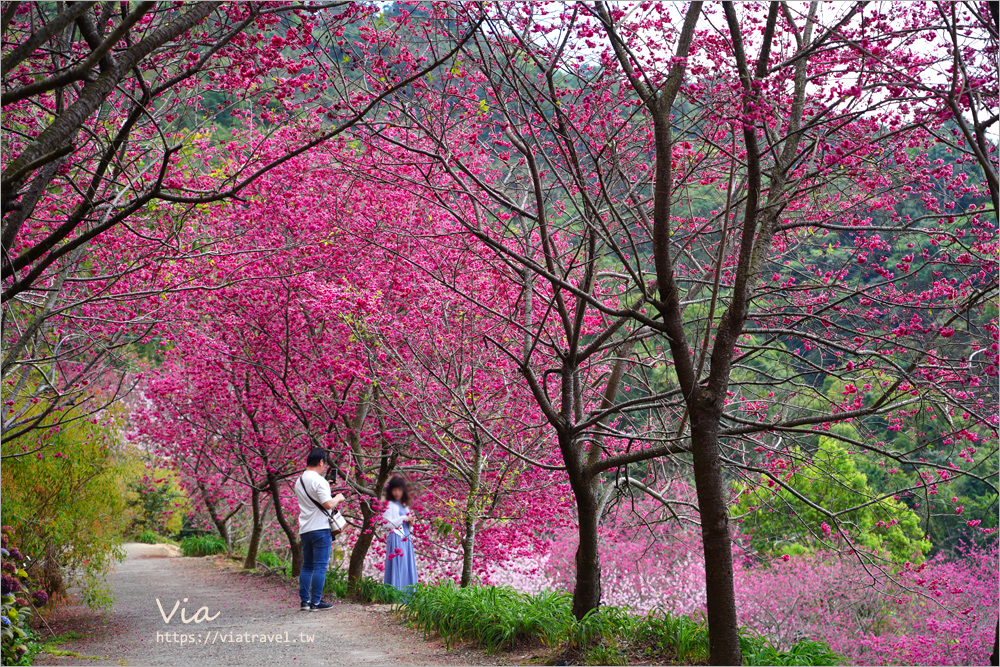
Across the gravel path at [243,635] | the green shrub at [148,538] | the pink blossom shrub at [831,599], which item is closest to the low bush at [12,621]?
the gravel path at [243,635]

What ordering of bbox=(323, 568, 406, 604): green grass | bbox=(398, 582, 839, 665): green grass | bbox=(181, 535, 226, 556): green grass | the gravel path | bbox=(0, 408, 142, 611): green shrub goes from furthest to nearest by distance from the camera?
bbox=(181, 535, 226, 556): green grass → bbox=(323, 568, 406, 604): green grass → bbox=(0, 408, 142, 611): green shrub → the gravel path → bbox=(398, 582, 839, 665): green grass

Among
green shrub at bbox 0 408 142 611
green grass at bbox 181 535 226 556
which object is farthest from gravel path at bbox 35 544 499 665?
green grass at bbox 181 535 226 556

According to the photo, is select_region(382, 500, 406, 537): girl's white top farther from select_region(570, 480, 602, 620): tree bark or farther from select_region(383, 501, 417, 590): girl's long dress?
select_region(570, 480, 602, 620): tree bark

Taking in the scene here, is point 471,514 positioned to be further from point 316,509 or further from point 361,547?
point 361,547

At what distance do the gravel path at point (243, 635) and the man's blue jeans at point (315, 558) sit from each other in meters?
0.23

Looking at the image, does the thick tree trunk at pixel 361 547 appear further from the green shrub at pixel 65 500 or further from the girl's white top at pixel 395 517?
the green shrub at pixel 65 500

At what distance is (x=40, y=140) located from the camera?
2.95 metres

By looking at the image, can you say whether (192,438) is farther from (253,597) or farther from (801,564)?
(801,564)

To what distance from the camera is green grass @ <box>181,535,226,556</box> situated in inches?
678

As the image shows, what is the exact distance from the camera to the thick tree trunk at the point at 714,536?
403cm

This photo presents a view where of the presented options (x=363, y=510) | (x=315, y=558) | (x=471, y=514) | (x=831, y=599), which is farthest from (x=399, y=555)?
(x=831, y=599)

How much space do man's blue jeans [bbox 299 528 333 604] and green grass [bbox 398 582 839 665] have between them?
965 mm

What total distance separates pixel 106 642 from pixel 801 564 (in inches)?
405

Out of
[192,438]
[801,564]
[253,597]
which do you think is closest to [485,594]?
[253,597]
